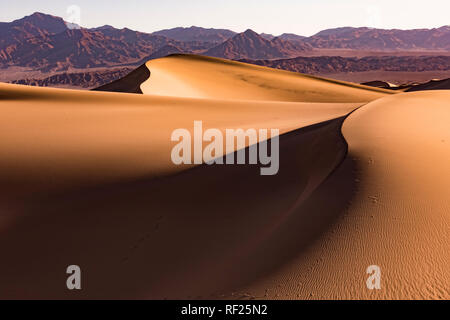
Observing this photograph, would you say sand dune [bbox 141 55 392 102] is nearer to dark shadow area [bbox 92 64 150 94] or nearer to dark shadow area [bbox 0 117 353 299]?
dark shadow area [bbox 92 64 150 94]

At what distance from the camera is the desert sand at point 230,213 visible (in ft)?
10.8

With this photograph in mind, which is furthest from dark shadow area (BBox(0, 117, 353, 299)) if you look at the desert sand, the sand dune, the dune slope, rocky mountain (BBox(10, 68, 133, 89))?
rocky mountain (BBox(10, 68, 133, 89))

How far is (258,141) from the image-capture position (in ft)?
25.4

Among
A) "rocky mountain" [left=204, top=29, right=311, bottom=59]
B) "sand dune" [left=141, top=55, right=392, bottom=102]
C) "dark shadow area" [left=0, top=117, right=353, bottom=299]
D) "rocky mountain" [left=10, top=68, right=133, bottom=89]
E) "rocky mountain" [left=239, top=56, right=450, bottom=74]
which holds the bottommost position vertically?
"dark shadow area" [left=0, top=117, right=353, bottom=299]

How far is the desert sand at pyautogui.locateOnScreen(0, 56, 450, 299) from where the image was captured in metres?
3.30

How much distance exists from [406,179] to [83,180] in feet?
16.5

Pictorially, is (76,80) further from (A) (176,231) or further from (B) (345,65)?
(A) (176,231)

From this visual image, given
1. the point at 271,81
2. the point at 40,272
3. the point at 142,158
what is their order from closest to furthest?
1. the point at 40,272
2. the point at 142,158
3. the point at 271,81

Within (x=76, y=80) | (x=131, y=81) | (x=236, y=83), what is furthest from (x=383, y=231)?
(x=76, y=80)

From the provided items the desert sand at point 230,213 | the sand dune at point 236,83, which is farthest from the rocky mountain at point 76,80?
the desert sand at point 230,213

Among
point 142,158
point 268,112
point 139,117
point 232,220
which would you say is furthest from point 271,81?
point 232,220

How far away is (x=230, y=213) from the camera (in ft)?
16.0

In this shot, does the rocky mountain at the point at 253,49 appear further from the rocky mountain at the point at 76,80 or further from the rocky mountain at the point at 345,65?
the rocky mountain at the point at 76,80

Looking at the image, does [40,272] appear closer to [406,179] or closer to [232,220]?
[232,220]
